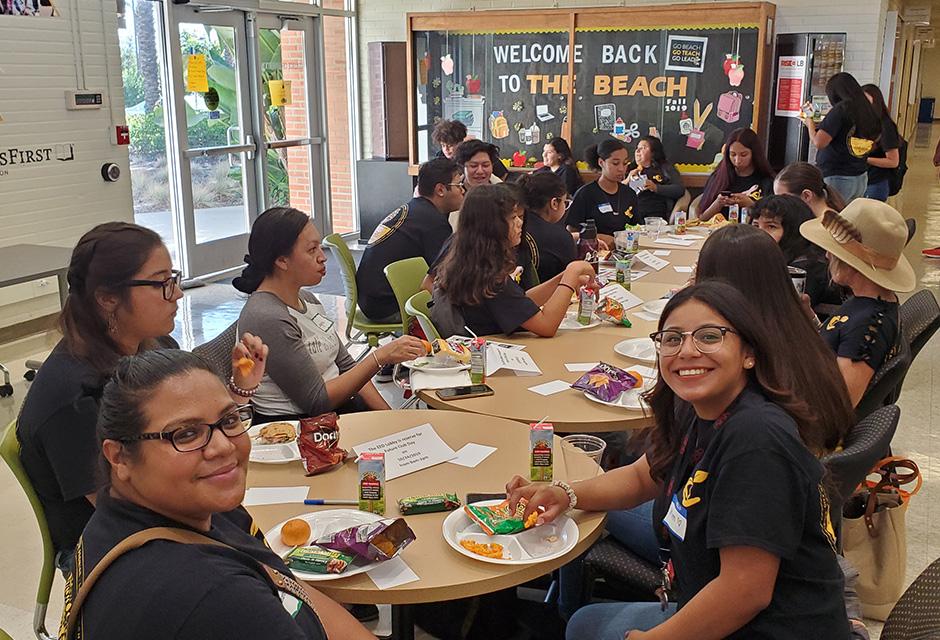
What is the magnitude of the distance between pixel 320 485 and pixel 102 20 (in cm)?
585

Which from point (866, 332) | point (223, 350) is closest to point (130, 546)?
point (223, 350)

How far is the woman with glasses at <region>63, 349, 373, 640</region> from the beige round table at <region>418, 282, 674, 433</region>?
54.1 inches

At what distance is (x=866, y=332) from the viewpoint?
113 inches

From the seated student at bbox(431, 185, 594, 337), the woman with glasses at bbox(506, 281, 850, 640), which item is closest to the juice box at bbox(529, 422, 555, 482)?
the woman with glasses at bbox(506, 281, 850, 640)

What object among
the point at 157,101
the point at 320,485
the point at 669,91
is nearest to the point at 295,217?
the point at 320,485

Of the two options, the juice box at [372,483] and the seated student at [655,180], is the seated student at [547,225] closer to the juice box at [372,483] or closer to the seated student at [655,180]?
the seated student at [655,180]

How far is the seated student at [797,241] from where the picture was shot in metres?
4.41

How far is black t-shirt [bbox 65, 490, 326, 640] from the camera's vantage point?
4.22ft

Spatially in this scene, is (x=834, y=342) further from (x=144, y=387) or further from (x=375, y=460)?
(x=144, y=387)

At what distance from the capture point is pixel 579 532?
2.15m

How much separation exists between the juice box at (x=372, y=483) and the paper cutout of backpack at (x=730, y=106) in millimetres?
6886

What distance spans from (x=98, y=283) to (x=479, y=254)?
162 centimetres

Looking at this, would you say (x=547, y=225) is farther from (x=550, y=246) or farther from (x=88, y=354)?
(x=88, y=354)

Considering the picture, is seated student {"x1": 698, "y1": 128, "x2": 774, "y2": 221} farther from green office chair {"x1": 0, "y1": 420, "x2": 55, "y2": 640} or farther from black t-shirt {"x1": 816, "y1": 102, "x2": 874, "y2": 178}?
green office chair {"x1": 0, "y1": 420, "x2": 55, "y2": 640}
